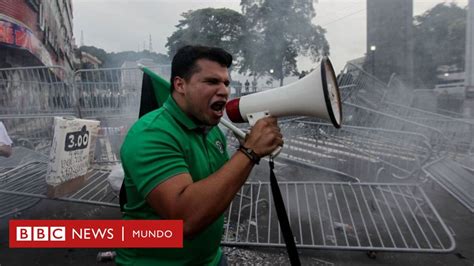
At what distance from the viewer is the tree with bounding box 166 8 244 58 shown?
31.0ft

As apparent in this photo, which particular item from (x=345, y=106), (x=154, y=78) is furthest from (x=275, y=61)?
(x=154, y=78)

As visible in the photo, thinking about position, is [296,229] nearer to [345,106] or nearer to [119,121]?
[345,106]

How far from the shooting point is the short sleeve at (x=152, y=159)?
3.22 ft

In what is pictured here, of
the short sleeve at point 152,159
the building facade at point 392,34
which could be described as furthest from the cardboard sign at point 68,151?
the building facade at point 392,34

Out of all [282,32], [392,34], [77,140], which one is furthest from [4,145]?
[392,34]

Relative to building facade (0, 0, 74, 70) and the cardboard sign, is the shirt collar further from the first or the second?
building facade (0, 0, 74, 70)

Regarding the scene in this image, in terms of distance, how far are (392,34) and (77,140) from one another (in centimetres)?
1046

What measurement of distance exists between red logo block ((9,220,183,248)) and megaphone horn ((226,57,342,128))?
20.5 inches

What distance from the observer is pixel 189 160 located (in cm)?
114

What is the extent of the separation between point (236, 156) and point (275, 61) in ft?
26.2

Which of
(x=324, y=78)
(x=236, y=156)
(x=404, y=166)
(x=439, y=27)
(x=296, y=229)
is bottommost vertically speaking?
(x=296, y=229)

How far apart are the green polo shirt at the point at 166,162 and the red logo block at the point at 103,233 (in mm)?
36

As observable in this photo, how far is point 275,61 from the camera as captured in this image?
871cm

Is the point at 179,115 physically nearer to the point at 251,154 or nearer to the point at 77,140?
the point at 251,154
